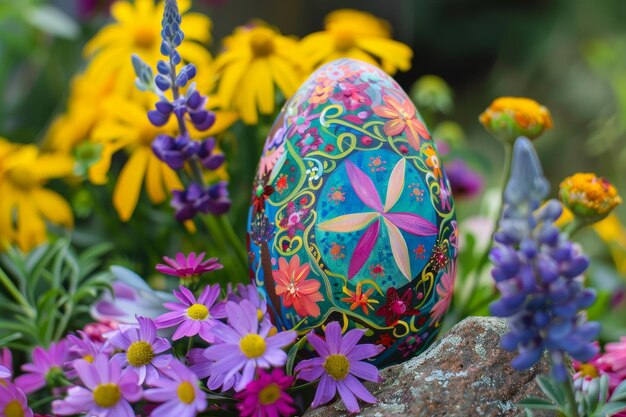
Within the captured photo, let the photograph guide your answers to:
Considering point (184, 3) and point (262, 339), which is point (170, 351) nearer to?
point (262, 339)

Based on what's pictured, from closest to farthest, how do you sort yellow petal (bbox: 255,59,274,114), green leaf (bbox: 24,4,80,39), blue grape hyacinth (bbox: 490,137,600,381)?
blue grape hyacinth (bbox: 490,137,600,381) → yellow petal (bbox: 255,59,274,114) → green leaf (bbox: 24,4,80,39)

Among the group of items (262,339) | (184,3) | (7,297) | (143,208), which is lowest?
(7,297)

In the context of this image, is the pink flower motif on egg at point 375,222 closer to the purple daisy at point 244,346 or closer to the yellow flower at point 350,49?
the purple daisy at point 244,346

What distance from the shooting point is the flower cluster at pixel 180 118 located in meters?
0.53

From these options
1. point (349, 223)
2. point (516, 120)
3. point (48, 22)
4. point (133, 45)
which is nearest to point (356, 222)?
point (349, 223)

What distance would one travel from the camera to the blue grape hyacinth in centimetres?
38

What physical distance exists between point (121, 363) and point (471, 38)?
2236 millimetres

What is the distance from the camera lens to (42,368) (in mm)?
588

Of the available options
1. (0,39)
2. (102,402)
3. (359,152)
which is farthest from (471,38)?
(102,402)

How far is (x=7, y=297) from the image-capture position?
834 mm

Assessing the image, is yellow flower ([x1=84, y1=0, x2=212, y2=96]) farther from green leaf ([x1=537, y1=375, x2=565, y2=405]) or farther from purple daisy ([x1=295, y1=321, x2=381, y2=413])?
green leaf ([x1=537, y1=375, x2=565, y2=405])

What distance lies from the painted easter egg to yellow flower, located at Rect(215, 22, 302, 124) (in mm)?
142

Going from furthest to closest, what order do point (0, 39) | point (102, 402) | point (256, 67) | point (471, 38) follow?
1. point (471, 38)
2. point (0, 39)
3. point (256, 67)
4. point (102, 402)

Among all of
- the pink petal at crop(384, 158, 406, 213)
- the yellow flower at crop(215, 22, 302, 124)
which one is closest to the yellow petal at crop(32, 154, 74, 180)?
the yellow flower at crop(215, 22, 302, 124)
